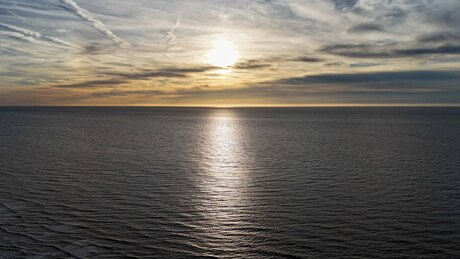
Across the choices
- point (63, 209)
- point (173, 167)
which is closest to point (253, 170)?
point (173, 167)

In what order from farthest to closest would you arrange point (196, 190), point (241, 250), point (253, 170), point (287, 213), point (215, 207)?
point (253, 170) → point (196, 190) → point (215, 207) → point (287, 213) → point (241, 250)

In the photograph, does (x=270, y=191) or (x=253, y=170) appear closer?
(x=270, y=191)

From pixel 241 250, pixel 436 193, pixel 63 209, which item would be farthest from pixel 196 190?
pixel 436 193

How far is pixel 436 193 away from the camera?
42375 millimetres

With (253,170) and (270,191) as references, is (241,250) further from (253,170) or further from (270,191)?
(253,170)

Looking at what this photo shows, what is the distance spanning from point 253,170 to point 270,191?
1466cm

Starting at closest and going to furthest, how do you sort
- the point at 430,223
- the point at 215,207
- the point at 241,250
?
the point at 241,250 < the point at 430,223 < the point at 215,207

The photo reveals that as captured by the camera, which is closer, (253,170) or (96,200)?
(96,200)

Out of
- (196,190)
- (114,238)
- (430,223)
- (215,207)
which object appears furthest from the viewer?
(196,190)

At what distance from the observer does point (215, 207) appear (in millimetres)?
37719

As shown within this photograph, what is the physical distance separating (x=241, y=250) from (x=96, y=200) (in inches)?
783

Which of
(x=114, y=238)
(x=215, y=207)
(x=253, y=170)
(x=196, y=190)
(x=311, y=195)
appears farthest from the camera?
(x=253, y=170)

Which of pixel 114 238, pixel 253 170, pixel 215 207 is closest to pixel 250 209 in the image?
pixel 215 207

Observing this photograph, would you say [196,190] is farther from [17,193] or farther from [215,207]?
[17,193]
